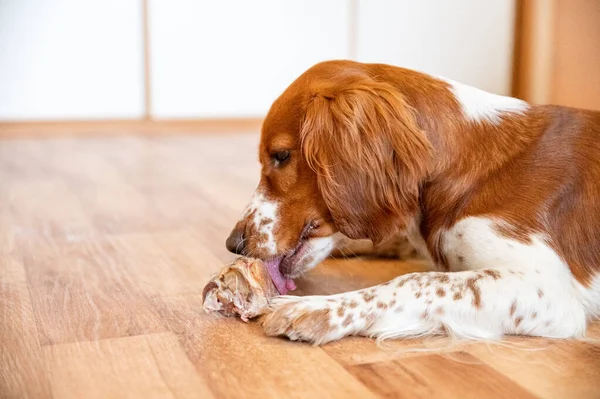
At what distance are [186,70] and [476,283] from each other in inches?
180

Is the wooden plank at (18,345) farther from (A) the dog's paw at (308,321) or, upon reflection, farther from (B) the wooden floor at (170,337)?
(A) the dog's paw at (308,321)

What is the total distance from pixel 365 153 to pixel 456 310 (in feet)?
1.54

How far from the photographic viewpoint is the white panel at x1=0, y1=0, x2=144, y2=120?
5.98 meters

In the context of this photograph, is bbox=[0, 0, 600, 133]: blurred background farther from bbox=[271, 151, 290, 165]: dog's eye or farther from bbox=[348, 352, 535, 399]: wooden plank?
bbox=[348, 352, 535, 399]: wooden plank

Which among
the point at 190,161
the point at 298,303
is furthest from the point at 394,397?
the point at 190,161

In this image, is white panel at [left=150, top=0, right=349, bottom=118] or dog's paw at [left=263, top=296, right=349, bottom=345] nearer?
dog's paw at [left=263, top=296, right=349, bottom=345]

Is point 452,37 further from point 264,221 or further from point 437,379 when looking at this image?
point 437,379

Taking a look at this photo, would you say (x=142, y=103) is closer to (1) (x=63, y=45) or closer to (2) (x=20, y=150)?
(1) (x=63, y=45)

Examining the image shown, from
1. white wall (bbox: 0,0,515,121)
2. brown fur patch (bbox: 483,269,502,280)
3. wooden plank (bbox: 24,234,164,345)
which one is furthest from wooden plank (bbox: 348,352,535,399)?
white wall (bbox: 0,0,515,121)

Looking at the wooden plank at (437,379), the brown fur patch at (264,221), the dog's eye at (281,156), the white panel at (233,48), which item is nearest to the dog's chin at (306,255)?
the brown fur patch at (264,221)

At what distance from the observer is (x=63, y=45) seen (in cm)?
611

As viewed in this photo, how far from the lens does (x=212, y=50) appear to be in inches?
253

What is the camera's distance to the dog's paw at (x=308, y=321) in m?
2.13

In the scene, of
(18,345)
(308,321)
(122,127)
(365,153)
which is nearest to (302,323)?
(308,321)
